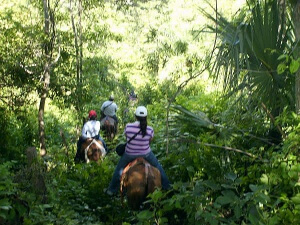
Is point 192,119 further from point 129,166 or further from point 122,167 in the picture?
point 122,167

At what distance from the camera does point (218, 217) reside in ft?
15.1

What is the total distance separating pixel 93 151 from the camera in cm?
1034

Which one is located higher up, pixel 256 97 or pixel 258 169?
pixel 256 97

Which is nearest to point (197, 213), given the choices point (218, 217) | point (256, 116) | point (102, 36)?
point (218, 217)

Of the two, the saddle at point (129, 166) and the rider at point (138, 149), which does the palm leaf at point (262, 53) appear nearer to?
the rider at point (138, 149)

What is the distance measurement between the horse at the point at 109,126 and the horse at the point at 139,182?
657cm

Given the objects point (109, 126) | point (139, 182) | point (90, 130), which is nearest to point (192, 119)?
point (139, 182)

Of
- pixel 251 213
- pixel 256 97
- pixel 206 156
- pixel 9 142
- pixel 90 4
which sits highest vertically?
pixel 90 4

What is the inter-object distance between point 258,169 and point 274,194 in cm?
54

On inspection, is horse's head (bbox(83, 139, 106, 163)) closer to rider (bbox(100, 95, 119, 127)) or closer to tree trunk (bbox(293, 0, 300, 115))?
rider (bbox(100, 95, 119, 127))

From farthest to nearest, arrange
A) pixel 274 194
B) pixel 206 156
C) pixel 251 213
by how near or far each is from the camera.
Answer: pixel 206 156 < pixel 274 194 < pixel 251 213

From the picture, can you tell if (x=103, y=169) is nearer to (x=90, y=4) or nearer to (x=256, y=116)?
(x=256, y=116)

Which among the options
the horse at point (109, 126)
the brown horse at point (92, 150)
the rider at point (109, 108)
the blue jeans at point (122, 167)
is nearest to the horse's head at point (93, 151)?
the brown horse at point (92, 150)

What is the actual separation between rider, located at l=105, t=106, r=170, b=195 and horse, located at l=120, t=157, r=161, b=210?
29 centimetres
